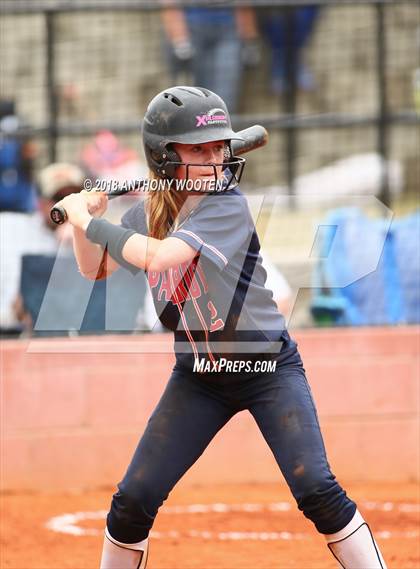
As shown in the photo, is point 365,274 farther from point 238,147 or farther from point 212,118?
point 212,118

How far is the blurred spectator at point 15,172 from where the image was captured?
809 cm

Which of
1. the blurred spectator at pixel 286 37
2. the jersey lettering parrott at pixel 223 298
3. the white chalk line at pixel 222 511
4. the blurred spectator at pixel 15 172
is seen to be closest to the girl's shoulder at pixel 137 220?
the jersey lettering parrott at pixel 223 298

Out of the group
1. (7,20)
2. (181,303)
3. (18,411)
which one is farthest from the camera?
(7,20)

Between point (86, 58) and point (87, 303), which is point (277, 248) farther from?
point (86, 58)

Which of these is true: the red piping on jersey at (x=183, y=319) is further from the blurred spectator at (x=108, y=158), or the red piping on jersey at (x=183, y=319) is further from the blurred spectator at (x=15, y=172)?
the blurred spectator at (x=108, y=158)

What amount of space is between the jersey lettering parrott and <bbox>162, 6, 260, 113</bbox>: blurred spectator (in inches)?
182

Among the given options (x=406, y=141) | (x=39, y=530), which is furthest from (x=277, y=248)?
(x=39, y=530)

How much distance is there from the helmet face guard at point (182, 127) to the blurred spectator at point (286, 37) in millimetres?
4290

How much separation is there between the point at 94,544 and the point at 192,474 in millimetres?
1476

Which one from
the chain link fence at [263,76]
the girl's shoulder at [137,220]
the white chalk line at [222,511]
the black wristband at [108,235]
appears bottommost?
the white chalk line at [222,511]

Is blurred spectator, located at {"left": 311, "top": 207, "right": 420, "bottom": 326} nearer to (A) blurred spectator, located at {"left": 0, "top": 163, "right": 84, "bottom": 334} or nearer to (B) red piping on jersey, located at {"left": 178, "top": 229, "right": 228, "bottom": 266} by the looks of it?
(A) blurred spectator, located at {"left": 0, "top": 163, "right": 84, "bottom": 334}

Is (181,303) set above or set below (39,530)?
above

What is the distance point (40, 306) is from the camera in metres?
7.37

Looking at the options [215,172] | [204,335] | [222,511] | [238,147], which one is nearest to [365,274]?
[222,511]
